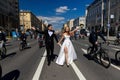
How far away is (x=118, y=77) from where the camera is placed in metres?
7.57

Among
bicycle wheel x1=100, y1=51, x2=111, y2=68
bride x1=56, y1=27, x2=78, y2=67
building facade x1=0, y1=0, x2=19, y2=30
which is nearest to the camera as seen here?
bicycle wheel x1=100, y1=51, x2=111, y2=68

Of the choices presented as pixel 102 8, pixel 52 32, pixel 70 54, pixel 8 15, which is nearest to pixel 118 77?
pixel 70 54

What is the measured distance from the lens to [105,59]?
31.9 feet

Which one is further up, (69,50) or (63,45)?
(63,45)

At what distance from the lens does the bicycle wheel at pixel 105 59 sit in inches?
371

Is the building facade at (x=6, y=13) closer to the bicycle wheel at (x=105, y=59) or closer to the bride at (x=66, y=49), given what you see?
the bride at (x=66, y=49)

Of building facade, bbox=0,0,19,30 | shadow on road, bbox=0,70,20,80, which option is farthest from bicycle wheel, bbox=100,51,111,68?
building facade, bbox=0,0,19,30

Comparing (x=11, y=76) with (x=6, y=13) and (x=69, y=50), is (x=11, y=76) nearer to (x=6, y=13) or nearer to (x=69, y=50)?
(x=69, y=50)

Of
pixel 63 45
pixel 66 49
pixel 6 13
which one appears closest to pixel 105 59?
pixel 66 49

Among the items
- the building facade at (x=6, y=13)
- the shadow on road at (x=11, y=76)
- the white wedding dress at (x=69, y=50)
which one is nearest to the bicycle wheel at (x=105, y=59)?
the white wedding dress at (x=69, y=50)

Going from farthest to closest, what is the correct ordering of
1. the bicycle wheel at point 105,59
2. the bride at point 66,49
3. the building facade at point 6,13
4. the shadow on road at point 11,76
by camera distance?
the building facade at point 6,13
the bride at point 66,49
the bicycle wheel at point 105,59
the shadow on road at point 11,76

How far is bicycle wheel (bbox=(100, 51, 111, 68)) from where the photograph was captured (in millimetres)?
9422

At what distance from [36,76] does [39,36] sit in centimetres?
1500

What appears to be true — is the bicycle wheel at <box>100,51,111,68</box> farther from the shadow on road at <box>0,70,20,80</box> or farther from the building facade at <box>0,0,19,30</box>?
the building facade at <box>0,0,19,30</box>
